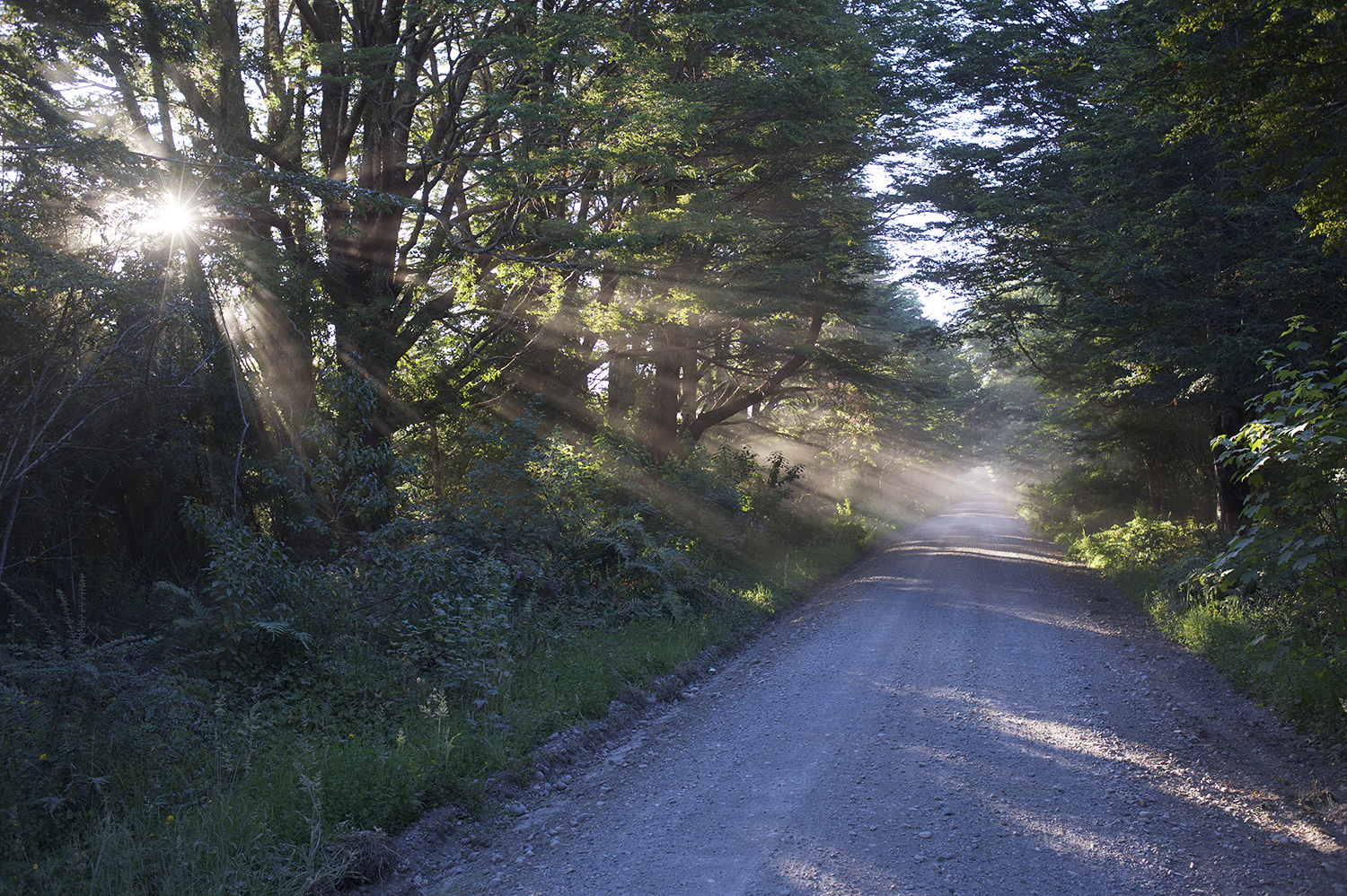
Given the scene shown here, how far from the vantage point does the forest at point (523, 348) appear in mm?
5094

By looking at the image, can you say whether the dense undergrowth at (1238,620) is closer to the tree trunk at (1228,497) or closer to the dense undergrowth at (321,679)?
the tree trunk at (1228,497)

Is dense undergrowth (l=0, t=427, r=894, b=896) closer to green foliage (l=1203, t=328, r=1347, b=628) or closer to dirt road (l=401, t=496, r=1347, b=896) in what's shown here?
dirt road (l=401, t=496, r=1347, b=896)

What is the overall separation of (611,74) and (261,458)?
1008 centimetres

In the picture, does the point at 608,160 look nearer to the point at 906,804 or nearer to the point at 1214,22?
the point at 1214,22

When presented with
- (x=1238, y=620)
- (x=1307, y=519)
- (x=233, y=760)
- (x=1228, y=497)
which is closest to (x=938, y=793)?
(x=1307, y=519)

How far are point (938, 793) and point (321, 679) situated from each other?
15.5 feet

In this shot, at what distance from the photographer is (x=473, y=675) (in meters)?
6.51

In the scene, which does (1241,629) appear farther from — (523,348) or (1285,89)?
(523,348)

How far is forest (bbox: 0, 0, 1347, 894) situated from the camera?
16.7 feet

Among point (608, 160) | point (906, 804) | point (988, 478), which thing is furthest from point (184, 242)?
point (988, 478)

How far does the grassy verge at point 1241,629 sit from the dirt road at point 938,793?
0.25 metres

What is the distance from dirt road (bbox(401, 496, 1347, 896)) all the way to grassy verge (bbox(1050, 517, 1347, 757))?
0.81 feet

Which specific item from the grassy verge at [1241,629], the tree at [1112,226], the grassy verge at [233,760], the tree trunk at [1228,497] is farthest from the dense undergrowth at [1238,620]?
the grassy verge at [233,760]

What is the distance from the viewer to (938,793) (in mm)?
4965
